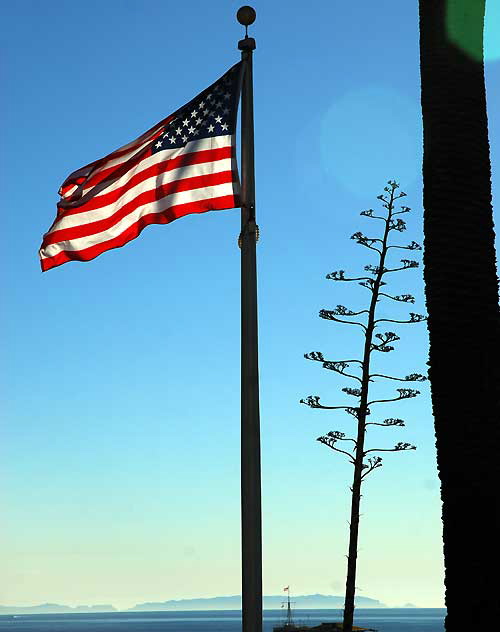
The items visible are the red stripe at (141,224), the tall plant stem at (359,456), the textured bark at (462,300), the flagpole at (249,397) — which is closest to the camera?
the flagpole at (249,397)

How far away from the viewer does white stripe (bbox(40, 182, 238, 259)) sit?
Result: 8.88m

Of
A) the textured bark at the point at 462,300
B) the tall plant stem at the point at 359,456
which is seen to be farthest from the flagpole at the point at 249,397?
the tall plant stem at the point at 359,456

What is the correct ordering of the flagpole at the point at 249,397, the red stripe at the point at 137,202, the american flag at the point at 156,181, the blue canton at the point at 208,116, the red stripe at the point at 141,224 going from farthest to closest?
the blue canton at the point at 208,116 < the american flag at the point at 156,181 < the red stripe at the point at 137,202 < the red stripe at the point at 141,224 < the flagpole at the point at 249,397

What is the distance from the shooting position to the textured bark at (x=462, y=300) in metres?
8.44

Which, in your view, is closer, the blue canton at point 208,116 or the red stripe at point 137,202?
the red stripe at point 137,202

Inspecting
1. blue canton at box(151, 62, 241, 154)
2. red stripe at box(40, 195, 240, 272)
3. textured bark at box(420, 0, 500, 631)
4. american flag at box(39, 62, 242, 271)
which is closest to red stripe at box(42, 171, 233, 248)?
american flag at box(39, 62, 242, 271)

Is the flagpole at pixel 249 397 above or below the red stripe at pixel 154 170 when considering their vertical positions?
below

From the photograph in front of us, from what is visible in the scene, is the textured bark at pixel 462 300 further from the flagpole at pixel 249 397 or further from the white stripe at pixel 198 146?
the white stripe at pixel 198 146

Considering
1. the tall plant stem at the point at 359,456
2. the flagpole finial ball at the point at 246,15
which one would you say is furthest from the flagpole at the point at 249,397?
the tall plant stem at the point at 359,456

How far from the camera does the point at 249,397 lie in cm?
793

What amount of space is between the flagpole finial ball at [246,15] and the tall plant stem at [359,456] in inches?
634

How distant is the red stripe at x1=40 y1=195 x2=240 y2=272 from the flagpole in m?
0.23

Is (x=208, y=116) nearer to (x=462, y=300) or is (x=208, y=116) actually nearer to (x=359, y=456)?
(x=462, y=300)

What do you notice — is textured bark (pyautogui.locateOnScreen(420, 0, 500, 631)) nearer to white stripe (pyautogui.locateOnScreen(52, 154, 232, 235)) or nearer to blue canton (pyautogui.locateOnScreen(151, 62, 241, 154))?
blue canton (pyautogui.locateOnScreen(151, 62, 241, 154))
